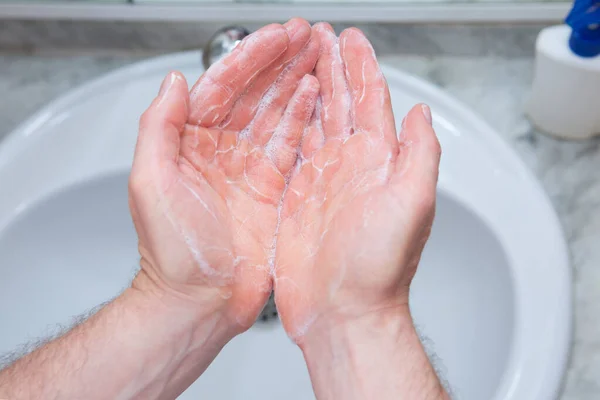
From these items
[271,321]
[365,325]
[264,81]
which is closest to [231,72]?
[264,81]

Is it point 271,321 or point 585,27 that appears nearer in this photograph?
point 585,27

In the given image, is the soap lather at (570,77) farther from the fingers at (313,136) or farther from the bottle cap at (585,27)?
the fingers at (313,136)

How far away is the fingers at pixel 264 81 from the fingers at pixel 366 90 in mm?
42

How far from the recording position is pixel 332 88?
1.77 feet

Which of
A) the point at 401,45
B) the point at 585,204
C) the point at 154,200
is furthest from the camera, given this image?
the point at 401,45

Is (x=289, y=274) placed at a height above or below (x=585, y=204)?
above

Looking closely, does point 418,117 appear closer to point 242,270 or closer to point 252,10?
point 242,270

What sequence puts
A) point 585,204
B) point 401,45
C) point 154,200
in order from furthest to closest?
point 401,45 < point 585,204 < point 154,200

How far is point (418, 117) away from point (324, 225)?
0.13m

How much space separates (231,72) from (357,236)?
7.4 inches

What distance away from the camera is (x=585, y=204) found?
0.65 m

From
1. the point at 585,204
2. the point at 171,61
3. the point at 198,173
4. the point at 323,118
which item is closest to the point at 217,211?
the point at 198,173

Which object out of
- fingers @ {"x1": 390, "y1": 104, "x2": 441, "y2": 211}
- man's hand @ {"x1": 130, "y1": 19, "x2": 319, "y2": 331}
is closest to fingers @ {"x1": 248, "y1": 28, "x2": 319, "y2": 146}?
man's hand @ {"x1": 130, "y1": 19, "x2": 319, "y2": 331}

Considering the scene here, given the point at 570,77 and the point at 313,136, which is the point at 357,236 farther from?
the point at 570,77
